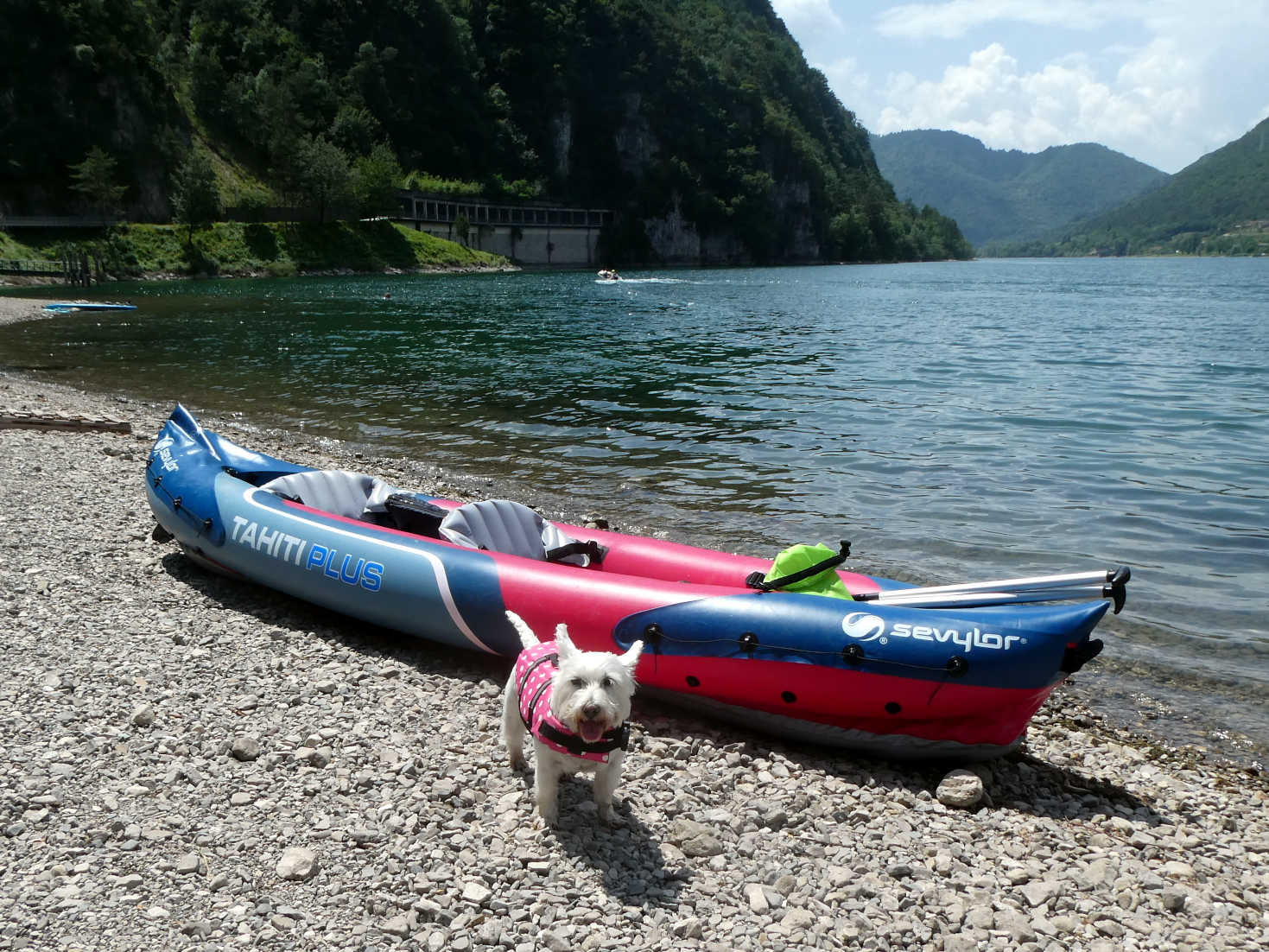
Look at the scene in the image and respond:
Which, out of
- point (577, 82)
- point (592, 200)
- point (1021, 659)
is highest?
point (577, 82)

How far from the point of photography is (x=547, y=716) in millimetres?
4223

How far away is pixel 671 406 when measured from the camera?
17828 millimetres

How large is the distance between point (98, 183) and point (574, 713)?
73.5 metres

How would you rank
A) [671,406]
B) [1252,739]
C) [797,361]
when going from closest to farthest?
[1252,739]
[671,406]
[797,361]

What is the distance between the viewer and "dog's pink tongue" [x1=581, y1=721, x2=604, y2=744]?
404cm

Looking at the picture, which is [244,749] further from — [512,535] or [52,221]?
[52,221]

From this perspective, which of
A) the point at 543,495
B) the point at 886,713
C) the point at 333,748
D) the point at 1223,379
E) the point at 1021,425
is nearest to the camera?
the point at 333,748

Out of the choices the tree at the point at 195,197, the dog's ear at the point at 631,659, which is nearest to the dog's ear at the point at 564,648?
A: the dog's ear at the point at 631,659

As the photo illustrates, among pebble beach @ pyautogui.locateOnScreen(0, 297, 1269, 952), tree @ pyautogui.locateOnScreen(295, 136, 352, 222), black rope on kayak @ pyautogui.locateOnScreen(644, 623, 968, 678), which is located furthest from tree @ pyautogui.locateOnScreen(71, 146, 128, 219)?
black rope on kayak @ pyautogui.locateOnScreen(644, 623, 968, 678)

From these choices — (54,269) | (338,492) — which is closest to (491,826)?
(338,492)

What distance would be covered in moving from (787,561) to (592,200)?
136343mm

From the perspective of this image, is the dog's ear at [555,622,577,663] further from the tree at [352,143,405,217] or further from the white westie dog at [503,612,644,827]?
the tree at [352,143,405,217]

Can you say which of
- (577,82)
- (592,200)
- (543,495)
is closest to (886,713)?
(543,495)

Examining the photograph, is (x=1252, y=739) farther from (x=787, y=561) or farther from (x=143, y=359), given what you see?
(x=143, y=359)
